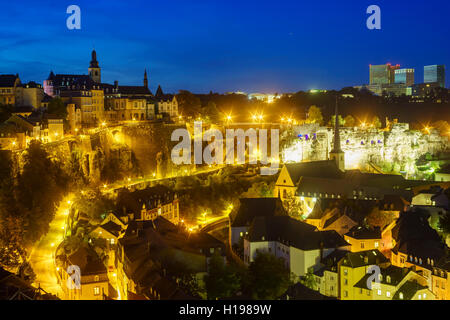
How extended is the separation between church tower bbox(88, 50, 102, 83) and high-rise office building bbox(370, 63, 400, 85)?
43742 mm

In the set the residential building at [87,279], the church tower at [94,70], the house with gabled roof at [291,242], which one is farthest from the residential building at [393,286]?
Result: the church tower at [94,70]

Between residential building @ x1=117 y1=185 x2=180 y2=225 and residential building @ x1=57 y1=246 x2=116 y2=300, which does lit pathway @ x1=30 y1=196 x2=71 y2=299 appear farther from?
residential building @ x1=117 y1=185 x2=180 y2=225

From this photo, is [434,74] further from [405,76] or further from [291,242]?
[291,242]

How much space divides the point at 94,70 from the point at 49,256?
2459 centimetres

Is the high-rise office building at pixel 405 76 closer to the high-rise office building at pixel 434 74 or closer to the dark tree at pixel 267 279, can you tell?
the high-rise office building at pixel 434 74

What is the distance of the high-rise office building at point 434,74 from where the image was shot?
236 ft

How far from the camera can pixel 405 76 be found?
76812 mm

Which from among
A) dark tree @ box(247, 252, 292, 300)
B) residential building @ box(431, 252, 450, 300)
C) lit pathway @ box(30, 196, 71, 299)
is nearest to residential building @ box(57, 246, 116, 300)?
lit pathway @ box(30, 196, 71, 299)

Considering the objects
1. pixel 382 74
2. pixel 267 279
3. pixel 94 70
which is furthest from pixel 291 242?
pixel 382 74

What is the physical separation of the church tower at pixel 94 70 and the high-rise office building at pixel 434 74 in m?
51.8

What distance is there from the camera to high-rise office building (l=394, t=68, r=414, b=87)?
252ft

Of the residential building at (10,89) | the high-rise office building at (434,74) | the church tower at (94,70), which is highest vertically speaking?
the high-rise office building at (434,74)

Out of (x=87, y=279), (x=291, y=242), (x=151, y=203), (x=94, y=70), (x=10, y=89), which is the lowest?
(x=87, y=279)

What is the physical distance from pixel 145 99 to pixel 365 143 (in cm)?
1948
